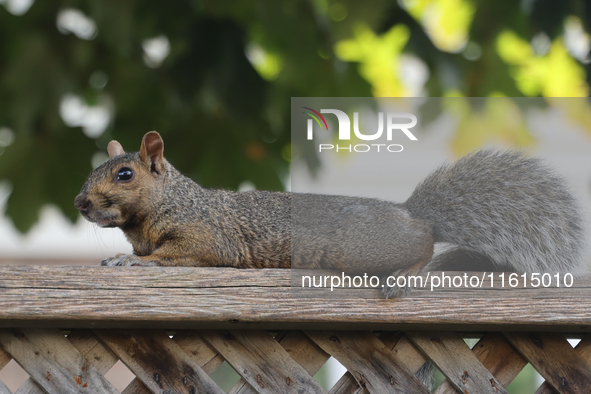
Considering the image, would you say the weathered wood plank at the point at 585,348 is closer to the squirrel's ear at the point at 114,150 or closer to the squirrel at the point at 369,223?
the squirrel at the point at 369,223

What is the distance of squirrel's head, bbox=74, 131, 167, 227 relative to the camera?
1.10 m

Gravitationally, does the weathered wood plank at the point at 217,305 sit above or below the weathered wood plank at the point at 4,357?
above

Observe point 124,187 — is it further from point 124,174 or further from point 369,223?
point 369,223

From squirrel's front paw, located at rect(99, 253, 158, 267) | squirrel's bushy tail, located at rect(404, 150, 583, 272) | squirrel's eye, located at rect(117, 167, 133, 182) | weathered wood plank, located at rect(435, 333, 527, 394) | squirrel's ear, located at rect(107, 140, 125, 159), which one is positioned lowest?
weathered wood plank, located at rect(435, 333, 527, 394)

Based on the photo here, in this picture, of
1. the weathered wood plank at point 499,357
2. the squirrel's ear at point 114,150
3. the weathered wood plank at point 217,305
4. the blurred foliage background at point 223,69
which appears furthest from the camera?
the blurred foliage background at point 223,69

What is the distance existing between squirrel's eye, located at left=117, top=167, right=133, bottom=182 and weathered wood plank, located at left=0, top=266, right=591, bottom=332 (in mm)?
211

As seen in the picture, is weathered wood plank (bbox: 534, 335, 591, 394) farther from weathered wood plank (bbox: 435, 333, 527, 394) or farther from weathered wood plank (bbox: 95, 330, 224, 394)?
weathered wood plank (bbox: 95, 330, 224, 394)

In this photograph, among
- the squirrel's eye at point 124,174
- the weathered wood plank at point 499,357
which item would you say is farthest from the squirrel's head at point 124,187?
the weathered wood plank at point 499,357

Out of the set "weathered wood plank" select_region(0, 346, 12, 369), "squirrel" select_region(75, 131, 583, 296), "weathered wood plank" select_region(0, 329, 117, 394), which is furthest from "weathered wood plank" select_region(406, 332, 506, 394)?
"weathered wood plank" select_region(0, 346, 12, 369)

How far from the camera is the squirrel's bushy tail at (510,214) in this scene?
106cm

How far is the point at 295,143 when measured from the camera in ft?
3.73

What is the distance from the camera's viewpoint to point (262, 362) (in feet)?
3.28

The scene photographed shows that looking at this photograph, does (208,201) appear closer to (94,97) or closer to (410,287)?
(410,287)

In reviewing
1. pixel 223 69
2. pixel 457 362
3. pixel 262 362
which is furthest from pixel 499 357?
pixel 223 69
